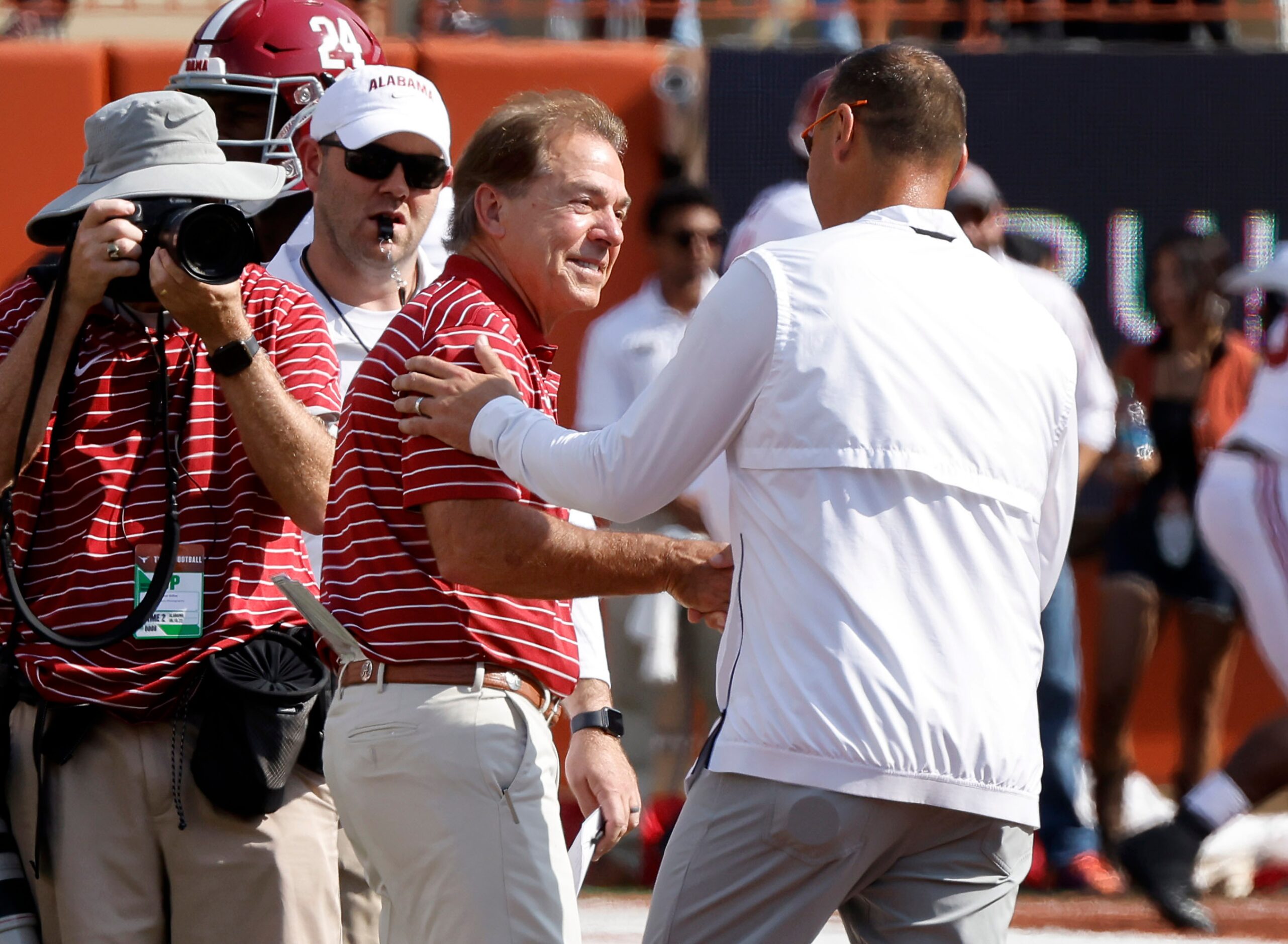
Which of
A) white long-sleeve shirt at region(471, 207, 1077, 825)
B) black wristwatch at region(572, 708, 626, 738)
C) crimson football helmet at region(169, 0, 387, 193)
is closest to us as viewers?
white long-sleeve shirt at region(471, 207, 1077, 825)

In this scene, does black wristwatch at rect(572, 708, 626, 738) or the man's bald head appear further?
black wristwatch at rect(572, 708, 626, 738)

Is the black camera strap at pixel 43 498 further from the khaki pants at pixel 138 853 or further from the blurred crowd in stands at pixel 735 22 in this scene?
the blurred crowd in stands at pixel 735 22

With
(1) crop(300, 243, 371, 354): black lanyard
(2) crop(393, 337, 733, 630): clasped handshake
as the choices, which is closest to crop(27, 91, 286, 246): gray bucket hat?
(2) crop(393, 337, 733, 630): clasped handshake

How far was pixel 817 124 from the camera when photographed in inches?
114

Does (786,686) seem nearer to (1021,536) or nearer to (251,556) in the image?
(1021,536)

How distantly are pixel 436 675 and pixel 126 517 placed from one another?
2.02 feet

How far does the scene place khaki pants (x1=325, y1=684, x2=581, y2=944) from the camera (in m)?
2.82

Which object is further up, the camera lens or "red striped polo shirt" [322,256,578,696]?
the camera lens

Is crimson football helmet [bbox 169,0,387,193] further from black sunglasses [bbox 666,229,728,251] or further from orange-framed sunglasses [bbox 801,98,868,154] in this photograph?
black sunglasses [bbox 666,229,728,251]

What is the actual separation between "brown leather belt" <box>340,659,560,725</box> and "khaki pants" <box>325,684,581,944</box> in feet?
0.04

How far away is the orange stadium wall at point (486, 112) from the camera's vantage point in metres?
6.92

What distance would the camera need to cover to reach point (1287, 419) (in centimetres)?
569

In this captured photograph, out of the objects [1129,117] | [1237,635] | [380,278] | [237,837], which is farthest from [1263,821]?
[237,837]

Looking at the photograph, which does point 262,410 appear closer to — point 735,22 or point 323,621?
point 323,621
